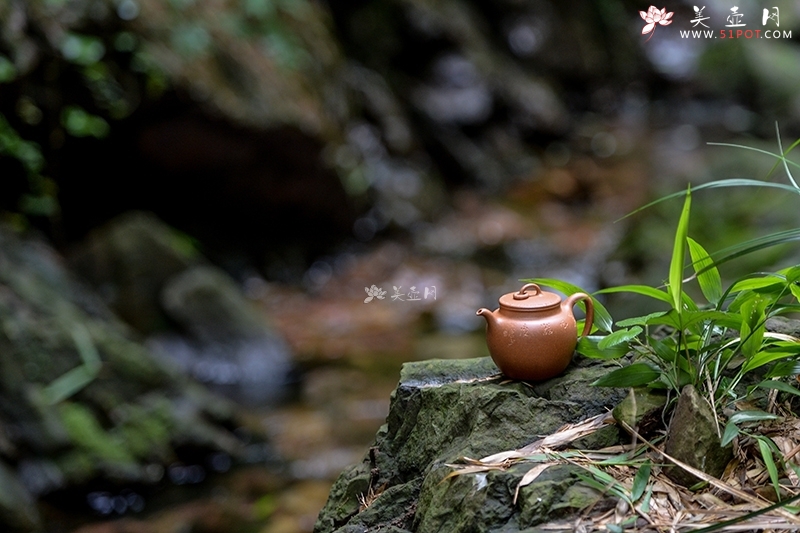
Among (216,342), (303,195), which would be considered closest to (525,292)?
(216,342)

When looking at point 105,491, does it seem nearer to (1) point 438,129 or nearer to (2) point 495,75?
(1) point 438,129

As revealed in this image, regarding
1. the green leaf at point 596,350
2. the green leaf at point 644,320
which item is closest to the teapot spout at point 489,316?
the green leaf at point 596,350

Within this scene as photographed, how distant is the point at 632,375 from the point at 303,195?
15.7ft

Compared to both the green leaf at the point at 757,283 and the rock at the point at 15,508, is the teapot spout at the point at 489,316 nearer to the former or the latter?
the green leaf at the point at 757,283

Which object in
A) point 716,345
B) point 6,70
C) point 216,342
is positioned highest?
point 6,70

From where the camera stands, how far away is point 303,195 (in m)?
6.13

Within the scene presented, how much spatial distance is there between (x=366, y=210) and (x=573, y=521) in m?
5.48

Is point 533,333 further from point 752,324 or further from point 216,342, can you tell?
point 216,342

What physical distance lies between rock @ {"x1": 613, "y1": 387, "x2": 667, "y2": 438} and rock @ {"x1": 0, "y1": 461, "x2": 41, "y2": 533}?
2.47 metres

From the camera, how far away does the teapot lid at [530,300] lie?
1.82 metres

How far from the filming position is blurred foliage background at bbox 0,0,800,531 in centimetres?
411

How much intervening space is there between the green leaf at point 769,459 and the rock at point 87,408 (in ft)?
9.15

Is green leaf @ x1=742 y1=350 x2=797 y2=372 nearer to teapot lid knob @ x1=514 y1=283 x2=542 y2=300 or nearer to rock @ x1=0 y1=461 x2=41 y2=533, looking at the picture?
teapot lid knob @ x1=514 y1=283 x2=542 y2=300

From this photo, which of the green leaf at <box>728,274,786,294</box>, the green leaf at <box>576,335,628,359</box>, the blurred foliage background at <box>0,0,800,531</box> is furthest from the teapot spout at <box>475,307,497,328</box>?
the blurred foliage background at <box>0,0,800,531</box>
